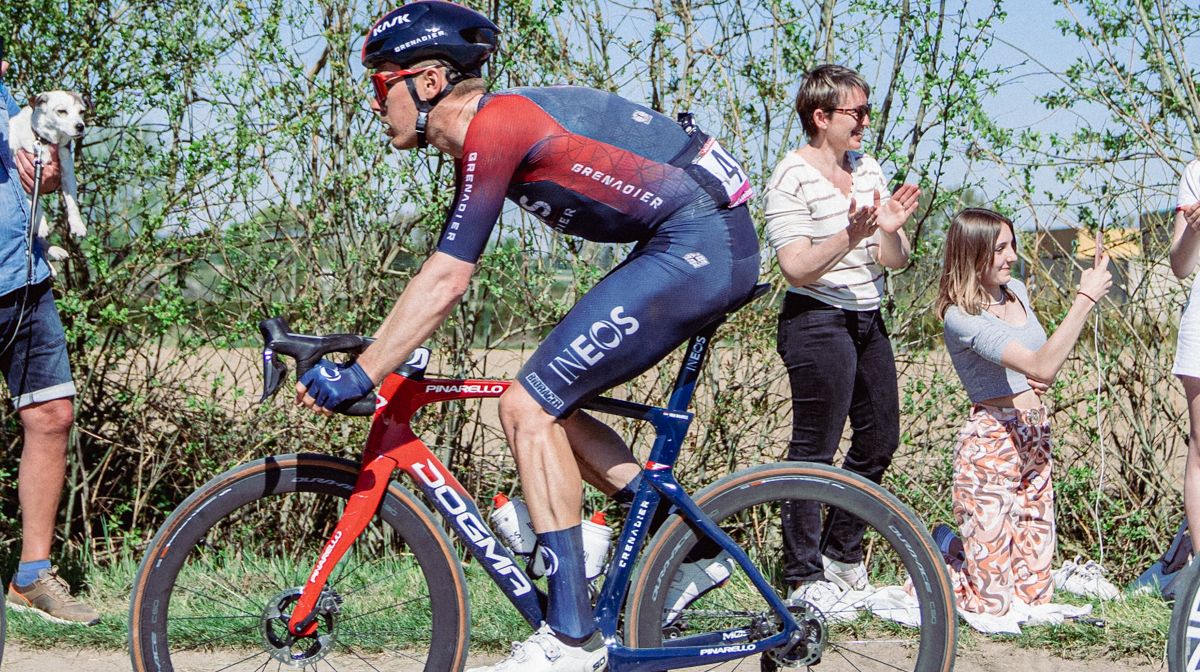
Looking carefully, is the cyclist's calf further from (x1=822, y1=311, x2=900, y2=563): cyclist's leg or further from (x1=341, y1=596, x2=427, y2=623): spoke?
(x1=822, y1=311, x2=900, y2=563): cyclist's leg

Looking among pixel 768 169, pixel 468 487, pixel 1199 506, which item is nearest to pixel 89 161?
pixel 468 487

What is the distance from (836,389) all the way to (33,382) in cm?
289

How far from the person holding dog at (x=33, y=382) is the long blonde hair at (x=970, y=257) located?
10.8 feet

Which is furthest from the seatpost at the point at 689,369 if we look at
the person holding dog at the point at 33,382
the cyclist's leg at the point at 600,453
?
the person holding dog at the point at 33,382

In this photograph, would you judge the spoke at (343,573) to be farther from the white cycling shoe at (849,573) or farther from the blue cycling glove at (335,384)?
the white cycling shoe at (849,573)

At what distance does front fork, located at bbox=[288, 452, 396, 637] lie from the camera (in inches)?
136

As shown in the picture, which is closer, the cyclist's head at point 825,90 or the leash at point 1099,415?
the cyclist's head at point 825,90

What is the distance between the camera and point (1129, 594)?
498 centimetres

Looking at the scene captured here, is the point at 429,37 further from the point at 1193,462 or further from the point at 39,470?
the point at 1193,462

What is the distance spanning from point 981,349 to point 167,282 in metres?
3.54

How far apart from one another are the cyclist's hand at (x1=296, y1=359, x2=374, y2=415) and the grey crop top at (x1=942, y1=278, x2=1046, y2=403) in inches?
97.3

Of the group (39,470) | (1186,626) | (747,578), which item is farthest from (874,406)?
(39,470)

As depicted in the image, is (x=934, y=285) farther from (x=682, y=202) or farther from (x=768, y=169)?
(x=682, y=202)

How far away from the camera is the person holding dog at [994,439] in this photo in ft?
15.5
